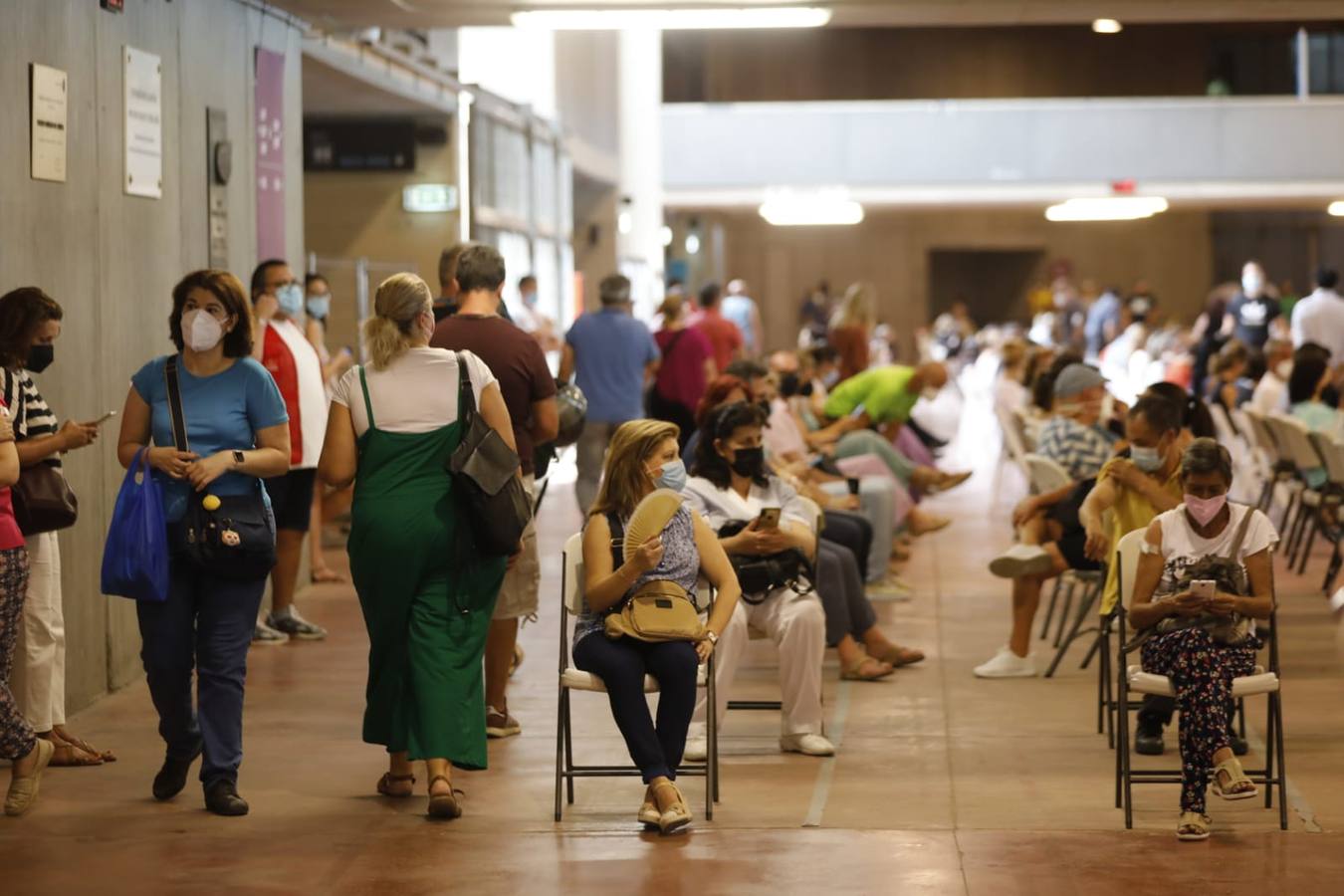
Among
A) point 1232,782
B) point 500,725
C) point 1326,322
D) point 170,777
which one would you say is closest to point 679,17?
point 500,725

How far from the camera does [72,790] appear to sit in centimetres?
590

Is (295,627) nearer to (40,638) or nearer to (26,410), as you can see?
(40,638)

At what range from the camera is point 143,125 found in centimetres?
774

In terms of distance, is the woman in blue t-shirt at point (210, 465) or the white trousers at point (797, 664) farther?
the white trousers at point (797, 664)

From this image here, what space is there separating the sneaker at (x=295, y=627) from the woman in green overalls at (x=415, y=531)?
321 cm

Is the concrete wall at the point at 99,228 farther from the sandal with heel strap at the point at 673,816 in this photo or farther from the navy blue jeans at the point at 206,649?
the sandal with heel strap at the point at 673,816

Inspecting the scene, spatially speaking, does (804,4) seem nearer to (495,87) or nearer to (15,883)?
(15,883)

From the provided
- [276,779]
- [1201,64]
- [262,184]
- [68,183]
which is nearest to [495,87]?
[262,184]

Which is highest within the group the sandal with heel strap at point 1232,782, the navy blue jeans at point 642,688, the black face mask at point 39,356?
the black face mask at point 39,356

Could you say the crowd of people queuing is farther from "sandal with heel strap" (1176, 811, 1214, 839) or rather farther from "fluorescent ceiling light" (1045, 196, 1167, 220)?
"fluorescent ceiling light" (1045, 196, 1167, 220)

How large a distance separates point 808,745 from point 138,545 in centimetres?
218

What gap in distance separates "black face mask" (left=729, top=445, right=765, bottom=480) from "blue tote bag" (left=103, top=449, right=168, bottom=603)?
199 cm

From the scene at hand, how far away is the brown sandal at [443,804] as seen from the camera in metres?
5.50

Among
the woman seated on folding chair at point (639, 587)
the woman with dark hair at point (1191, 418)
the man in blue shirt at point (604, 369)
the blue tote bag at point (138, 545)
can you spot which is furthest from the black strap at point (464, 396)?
the man in blue shirt at point (604, 369)
